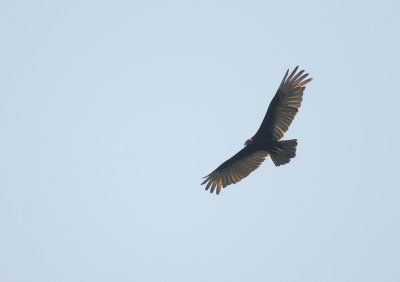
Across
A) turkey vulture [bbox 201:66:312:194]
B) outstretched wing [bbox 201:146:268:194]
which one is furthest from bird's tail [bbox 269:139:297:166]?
outstretched wing [bbox 201:146:268:194]

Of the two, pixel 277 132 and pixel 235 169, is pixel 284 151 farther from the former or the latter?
pixel 235 169

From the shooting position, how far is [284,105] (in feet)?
63.4

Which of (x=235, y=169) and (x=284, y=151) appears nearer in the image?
(x=284, y=151)

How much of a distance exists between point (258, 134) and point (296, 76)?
6.72 ft

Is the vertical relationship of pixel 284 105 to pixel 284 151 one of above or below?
above

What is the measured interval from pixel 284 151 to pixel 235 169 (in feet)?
7.29

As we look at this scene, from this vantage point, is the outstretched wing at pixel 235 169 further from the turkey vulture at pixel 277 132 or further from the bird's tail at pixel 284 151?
the bird's tail at pixel 284 151

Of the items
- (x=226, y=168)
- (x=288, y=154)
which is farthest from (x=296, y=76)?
(x=226, y=168)

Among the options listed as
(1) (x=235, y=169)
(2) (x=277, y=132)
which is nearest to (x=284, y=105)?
(2) (x=277, y=132)

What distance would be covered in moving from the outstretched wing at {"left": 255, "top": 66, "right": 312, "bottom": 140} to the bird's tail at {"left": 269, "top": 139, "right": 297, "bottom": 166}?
0.57 metres

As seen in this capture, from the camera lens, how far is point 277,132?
64.3 ft

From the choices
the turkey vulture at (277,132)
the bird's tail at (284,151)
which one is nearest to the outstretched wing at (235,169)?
the turkey vulture at (277,132)

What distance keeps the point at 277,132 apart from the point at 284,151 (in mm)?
808

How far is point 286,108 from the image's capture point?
761 inches
